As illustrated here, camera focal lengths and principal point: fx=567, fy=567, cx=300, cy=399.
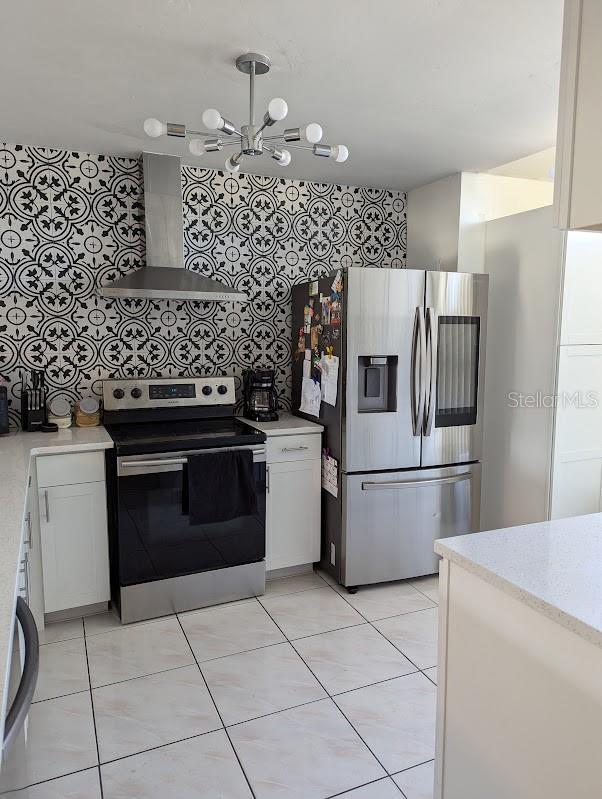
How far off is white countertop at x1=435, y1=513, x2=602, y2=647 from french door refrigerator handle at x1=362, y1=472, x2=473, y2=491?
154cm

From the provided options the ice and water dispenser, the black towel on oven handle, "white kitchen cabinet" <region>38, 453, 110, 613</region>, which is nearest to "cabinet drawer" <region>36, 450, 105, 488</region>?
"white kitchen cabinet" <region>38, 453, 110, 613</region>

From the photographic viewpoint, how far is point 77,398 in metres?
3.24

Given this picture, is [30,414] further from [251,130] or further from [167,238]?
[251,130]

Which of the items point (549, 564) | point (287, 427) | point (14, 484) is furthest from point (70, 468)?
point (549, 564)

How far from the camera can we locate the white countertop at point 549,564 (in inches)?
42.4

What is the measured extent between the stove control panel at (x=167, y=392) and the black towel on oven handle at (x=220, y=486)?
25.2 inches

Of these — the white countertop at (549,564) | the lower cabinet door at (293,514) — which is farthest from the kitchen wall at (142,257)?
the white countertop at (549,564)

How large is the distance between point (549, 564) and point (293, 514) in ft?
6.64

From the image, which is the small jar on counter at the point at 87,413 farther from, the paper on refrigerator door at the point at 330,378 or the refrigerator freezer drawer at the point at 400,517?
the refrigerator freezer drawer at the point at 400,517

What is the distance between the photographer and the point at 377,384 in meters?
3.09

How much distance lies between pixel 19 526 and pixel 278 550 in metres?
1.76

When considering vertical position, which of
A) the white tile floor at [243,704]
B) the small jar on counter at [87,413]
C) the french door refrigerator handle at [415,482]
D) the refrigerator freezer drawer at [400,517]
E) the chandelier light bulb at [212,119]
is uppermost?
the chandelier light bulb at [212,119]

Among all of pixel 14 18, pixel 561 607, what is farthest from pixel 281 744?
pixel 14 18

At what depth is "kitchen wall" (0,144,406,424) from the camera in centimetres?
308
